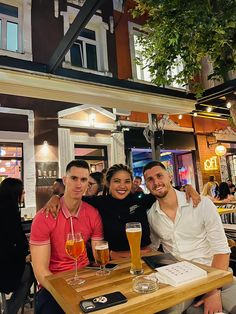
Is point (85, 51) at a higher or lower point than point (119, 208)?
higher

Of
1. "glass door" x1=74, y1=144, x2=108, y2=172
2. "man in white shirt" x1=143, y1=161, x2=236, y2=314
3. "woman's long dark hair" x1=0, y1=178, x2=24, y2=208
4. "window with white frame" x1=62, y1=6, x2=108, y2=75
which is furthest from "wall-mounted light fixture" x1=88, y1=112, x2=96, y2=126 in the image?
"man in white shirt" x1=143, y1=161, x2=236, y2=314

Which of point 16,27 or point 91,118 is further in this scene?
Result: point 91,118

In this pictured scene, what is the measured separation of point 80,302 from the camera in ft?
3.74

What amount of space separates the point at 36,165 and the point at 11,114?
4.29 feet

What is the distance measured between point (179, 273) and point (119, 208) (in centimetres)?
88

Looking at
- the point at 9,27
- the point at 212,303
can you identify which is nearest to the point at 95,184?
the point at 212,303

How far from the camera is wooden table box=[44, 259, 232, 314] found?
3.61 ft

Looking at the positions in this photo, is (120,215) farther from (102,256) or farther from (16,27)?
(16,27)

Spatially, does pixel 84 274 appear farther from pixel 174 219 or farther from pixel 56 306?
pixel 174 219

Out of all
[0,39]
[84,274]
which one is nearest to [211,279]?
[84,274]

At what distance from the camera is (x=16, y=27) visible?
6.27 m

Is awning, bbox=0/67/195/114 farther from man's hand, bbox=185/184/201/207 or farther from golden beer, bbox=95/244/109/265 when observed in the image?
golden beer, bbox=95/244/109/265

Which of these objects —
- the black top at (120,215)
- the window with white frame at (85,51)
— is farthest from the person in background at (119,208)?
the window with white frame at (85,51)

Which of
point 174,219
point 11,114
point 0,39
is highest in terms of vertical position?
point 0,39
